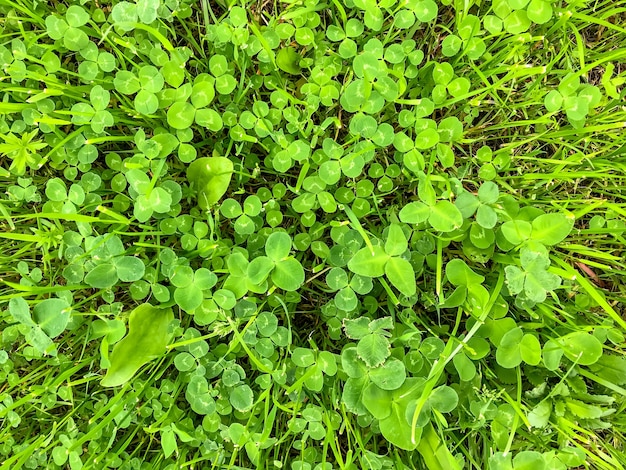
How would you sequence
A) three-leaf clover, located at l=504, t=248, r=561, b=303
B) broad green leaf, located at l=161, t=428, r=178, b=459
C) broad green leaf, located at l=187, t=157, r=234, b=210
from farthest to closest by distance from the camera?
broad green leaf, located at l=187, t=157, r=234, b=210
broad green leaf, located at l=161, t=428, r=178, b=459
three-leaf clover, located at l=504, t=248, r=561, b=303

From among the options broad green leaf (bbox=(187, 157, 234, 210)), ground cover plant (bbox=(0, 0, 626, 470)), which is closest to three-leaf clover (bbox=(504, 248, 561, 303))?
ground cover plant (bbox=(0, 0, 626, 470))

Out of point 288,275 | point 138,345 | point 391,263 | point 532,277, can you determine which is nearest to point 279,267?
point 288,275

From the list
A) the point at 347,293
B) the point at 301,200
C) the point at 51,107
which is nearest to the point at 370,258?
the point at 347,293

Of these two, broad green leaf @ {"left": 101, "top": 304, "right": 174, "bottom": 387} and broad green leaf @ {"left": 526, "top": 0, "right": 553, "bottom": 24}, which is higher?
broad green leaf @ {"left": 526, "top": 0, "right": 553, "bottom": 24}

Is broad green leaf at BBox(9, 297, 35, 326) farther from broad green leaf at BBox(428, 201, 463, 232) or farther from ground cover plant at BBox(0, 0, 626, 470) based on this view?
broad green leaf at BBox(428, 201, 463, 232)

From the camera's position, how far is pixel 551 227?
1739 mm

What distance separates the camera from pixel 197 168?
1.98 m

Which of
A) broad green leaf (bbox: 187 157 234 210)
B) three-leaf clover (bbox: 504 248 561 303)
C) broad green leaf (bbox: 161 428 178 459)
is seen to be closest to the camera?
three-leaf clover (bbox: 504 248 561 303)

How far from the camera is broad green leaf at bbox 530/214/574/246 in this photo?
1.72 meters

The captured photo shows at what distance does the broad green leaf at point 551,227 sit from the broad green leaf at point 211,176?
1117 mm

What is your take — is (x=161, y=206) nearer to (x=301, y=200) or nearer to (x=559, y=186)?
(x=301, y=200)

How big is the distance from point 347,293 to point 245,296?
1.31 feet

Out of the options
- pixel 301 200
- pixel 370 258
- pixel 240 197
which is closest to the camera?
pixel 370 258

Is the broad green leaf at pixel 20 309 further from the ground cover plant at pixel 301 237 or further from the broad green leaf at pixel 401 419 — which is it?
the broad green leaf at pixel 401 419
